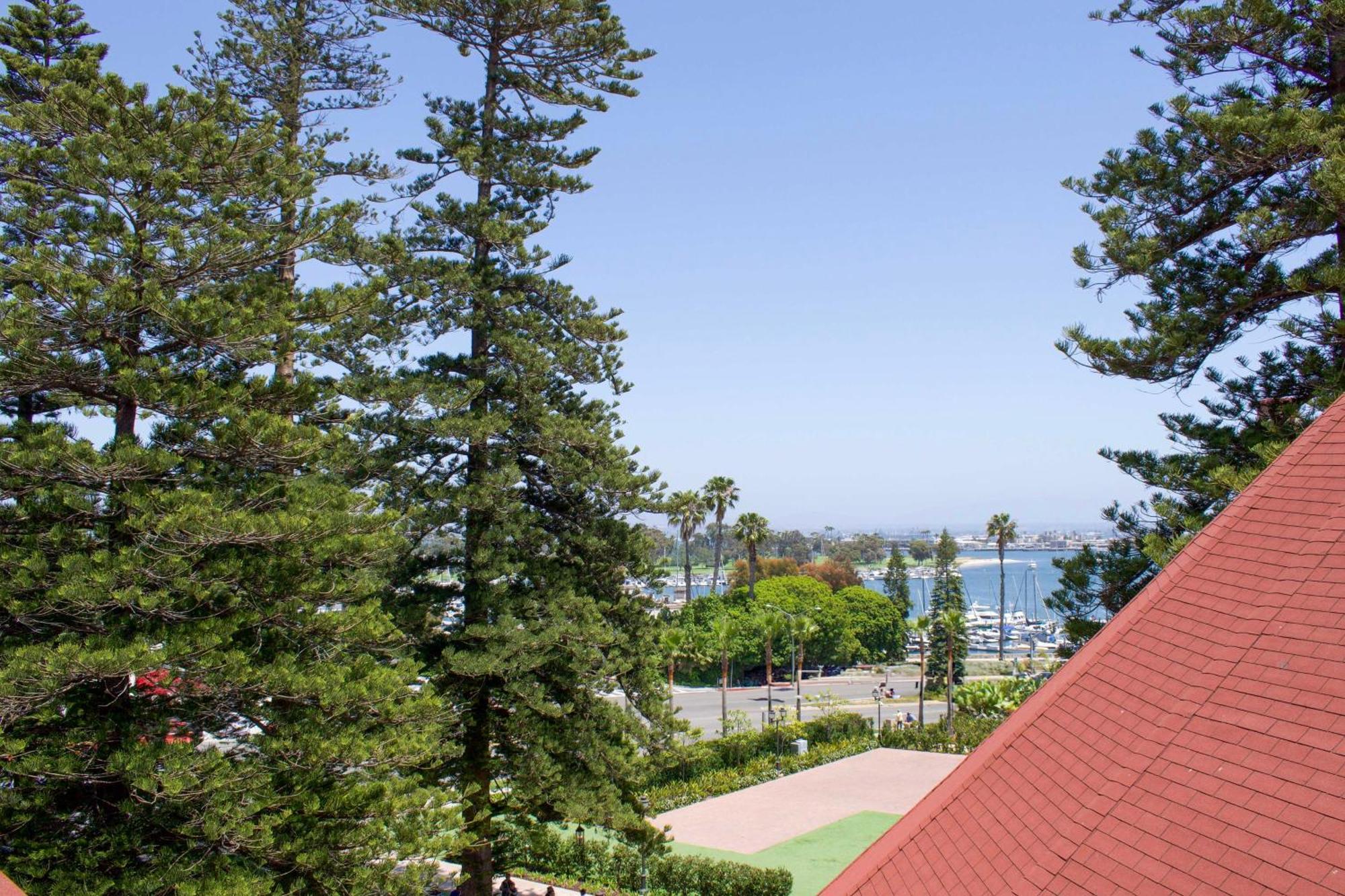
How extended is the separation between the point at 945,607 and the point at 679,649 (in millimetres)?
24274

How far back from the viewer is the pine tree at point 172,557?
27.6ft

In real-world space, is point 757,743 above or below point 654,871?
below

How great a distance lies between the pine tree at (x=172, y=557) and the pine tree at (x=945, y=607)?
3168 cm

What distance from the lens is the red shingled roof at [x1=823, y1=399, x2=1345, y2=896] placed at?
441 centimetres

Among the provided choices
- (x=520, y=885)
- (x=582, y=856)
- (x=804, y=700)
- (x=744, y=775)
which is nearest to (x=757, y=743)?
(x=744, y=775)

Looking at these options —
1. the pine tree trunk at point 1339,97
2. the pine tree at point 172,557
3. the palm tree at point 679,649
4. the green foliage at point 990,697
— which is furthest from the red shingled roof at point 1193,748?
the green foliage at point 990,697

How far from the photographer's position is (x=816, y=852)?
20.6 m

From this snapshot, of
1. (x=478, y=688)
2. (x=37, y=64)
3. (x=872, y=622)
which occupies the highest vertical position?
(x=37, y=64)

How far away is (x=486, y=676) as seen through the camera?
13422 mm

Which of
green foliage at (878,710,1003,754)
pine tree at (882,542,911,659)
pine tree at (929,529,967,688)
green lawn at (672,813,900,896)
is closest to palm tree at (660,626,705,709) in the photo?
green lawn at (672,813,900,896)

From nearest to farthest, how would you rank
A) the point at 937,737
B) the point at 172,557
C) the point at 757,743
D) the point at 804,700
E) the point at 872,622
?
1. the point at 172,557
2. the point at 757,743
3. the point at 937,737
4. the point at 804,700
5. the point at 872,622

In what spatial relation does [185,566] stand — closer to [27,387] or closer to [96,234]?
[27,387]

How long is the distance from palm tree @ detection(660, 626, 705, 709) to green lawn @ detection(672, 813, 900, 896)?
3.40 metres

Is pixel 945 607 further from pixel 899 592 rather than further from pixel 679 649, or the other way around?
pixel 679 649
